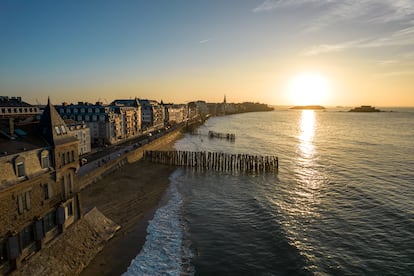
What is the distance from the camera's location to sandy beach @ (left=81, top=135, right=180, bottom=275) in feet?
73.6

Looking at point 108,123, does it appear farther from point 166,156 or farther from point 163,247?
point 163,247

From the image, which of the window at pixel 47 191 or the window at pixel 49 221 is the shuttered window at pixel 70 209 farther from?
the window at pixel 47 191

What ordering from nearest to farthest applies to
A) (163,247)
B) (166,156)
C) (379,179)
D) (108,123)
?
(163,247)
(379,179)
(166,156)
(108,123)

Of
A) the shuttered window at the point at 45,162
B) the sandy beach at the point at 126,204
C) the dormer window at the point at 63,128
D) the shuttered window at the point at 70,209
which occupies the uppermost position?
the dormer window at the point at 63,128

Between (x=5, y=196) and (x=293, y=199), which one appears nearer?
(x=5, y=196)

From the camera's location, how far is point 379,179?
4712 cm

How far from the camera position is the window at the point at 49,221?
20145 millimetres

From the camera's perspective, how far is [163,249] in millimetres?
24719

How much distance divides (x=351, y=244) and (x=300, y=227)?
5108mm

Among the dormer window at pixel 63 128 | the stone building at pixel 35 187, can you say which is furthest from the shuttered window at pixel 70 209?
the dormer window at pixel 63 128

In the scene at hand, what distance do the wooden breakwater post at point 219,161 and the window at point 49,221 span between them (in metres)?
37.3

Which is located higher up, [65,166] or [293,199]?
[65,166]

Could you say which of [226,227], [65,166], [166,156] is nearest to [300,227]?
[226,227]

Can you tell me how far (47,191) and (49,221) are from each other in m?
2.31
